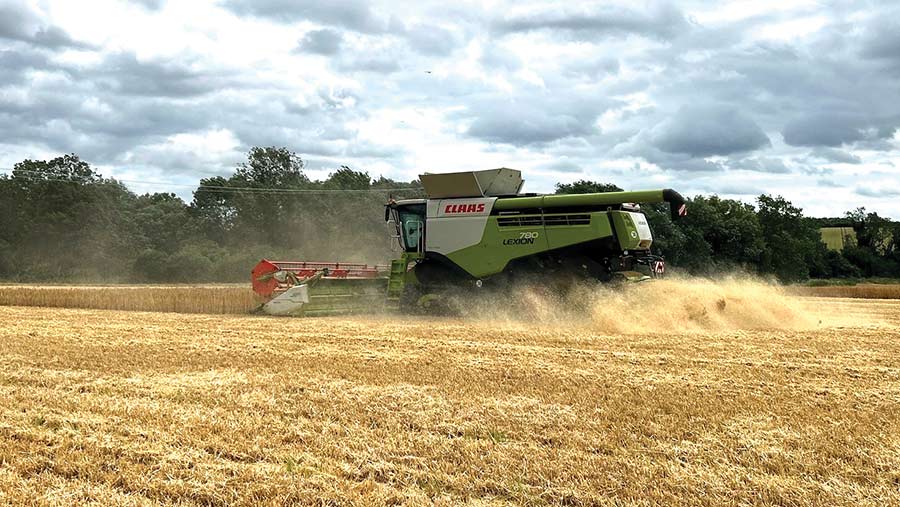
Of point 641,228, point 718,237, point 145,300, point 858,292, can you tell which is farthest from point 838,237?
point 145,300

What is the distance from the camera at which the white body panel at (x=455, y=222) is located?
42.5 ft

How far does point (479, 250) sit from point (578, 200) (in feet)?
6.81

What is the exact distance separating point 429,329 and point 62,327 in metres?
5.29

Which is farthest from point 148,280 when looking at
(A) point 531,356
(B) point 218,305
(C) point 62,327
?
(A) point 531,356

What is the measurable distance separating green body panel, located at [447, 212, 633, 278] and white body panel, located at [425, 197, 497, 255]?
0.43 ft

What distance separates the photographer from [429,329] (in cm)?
1034

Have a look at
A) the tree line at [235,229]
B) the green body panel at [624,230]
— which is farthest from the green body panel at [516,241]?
the tree line at [235,229]

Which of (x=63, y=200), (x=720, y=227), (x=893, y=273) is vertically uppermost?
(x=63, y=200)

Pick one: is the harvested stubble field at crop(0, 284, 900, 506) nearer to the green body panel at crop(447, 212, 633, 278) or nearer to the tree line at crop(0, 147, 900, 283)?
the green body panel at crop(447, 212, 633, 278)

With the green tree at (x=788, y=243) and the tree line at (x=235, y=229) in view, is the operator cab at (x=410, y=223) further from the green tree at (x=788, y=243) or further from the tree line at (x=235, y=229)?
the green tree at (x=788, y=243)

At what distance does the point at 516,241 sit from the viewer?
492 inches

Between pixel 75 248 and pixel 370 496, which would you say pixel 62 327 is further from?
pixel 75 248

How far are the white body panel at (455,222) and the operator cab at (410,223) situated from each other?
0.25 metres

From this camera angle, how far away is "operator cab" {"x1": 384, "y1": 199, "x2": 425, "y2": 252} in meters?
13.9
